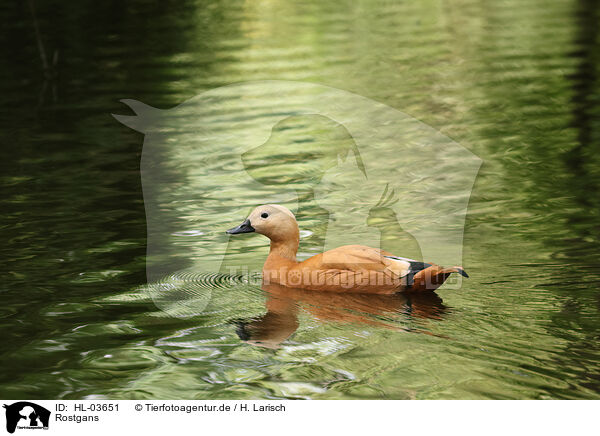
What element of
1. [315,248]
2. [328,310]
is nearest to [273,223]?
[315,248]

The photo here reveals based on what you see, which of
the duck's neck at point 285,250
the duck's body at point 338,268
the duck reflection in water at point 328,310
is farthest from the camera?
the duck's neck at point 285,250

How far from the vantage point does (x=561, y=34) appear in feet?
72.9

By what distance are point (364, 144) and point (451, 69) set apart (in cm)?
614

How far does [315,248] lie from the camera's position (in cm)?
877

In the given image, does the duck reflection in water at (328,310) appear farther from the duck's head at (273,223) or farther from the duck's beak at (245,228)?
the duck's beak at (245,228)

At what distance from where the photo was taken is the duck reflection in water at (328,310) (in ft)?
22.0

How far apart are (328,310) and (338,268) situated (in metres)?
0.44

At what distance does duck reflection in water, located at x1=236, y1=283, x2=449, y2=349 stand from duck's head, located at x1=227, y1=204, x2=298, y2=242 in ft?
1.81

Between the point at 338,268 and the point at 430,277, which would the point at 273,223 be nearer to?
the point at 338,268

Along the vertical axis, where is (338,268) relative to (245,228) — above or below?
below
